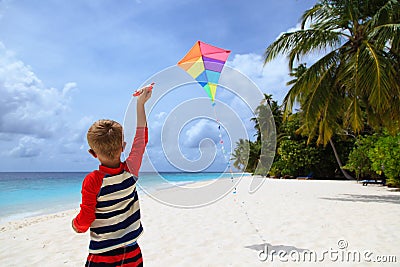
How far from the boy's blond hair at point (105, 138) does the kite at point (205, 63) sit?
118 inches

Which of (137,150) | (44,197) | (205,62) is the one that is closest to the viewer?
(137,150)

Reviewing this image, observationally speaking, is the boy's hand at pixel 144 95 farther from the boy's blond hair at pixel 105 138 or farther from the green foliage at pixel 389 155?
the green foliage at pixel 389 155

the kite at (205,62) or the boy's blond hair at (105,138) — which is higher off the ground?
the kite at (205,62)

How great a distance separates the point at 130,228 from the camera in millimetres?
1902

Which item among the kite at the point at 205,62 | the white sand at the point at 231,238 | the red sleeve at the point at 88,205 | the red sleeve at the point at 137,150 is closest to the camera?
the red sleeve at the point at 88,205

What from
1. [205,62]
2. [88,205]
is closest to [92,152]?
[88,205]

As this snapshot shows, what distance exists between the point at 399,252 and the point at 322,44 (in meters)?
8.96

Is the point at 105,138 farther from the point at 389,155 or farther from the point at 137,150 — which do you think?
the point at 389,155

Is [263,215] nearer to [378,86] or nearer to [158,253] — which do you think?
[158,253]

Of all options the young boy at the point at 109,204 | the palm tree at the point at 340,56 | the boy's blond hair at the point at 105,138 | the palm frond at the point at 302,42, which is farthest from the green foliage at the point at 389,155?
the boy's blond hair at the point at 105,138

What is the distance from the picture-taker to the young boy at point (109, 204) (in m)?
1.73

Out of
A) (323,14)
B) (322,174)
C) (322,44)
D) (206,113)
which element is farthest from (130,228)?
(322,174)

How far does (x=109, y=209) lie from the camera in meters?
1.79

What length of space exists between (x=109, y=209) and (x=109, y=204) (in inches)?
1.2
